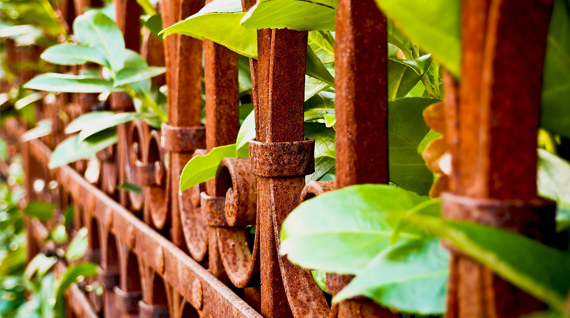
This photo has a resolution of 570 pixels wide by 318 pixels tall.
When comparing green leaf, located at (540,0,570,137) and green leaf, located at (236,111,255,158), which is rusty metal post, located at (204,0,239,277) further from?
green leaf, located at (540,0,570,137)

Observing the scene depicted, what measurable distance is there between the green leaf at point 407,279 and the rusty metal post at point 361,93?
0.08m

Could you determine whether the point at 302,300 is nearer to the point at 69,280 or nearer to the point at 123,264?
the point at 123,264

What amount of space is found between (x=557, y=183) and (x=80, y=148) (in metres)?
0.93

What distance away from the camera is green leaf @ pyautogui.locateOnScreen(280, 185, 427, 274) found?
0.79 feet

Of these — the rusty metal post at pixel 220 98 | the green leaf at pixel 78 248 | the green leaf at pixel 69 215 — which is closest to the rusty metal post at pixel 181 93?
the rusty metal post at pixel 220 98

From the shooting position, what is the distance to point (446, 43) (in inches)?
8.0

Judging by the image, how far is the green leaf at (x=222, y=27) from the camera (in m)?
0.38

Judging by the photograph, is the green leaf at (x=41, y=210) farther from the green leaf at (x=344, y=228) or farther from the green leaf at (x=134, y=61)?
the green leaf at (x=344, y=228)

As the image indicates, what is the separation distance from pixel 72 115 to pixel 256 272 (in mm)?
1156

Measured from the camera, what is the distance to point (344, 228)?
0.25 m

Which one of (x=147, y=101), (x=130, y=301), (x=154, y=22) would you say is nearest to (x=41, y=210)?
(x=130, y=301)

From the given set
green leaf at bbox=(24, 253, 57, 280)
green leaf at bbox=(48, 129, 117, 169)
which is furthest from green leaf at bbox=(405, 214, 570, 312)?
green leaf at bbox=(24, 253, 57, 280)

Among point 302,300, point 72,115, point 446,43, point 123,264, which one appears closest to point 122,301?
point 123,264

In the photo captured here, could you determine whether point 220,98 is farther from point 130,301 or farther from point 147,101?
point 130,301
